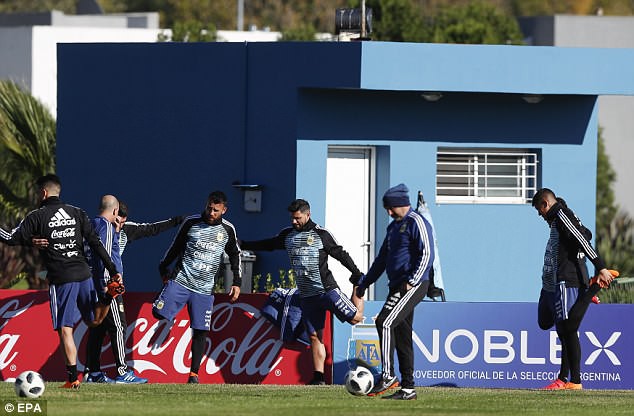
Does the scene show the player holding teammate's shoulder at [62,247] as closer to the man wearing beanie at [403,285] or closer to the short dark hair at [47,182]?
the short dark hair at [47,182]

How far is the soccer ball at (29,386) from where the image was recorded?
42.0 ft

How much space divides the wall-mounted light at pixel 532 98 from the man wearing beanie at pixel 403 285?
7.55 meters

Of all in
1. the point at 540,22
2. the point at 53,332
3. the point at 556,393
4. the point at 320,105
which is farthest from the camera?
the point at 540,22

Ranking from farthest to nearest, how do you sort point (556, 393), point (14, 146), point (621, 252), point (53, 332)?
point (621, 252)
point (14, 146)
point (53, 332)
point (556, 393)

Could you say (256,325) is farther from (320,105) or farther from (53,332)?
(320,105)

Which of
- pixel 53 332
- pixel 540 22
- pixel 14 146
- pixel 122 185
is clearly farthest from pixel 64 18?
pixel 53 332

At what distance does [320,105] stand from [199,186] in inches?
79.8

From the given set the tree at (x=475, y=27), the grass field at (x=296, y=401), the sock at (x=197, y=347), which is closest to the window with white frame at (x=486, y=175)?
the sock at (x=197, y=347)

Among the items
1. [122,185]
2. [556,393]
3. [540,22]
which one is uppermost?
[540,22]

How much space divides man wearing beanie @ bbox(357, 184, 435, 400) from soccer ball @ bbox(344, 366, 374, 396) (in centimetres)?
11

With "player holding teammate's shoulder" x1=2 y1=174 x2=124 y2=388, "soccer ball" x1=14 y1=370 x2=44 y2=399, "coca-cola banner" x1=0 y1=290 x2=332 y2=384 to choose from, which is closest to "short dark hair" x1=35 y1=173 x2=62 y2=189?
"player holding teammate's shoulder" x1=2 y1=174 x2=124 y2=388

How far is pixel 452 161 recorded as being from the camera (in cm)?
2092

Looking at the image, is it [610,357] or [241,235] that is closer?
[610,357]

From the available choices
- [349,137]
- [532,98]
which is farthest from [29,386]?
[532,98]
